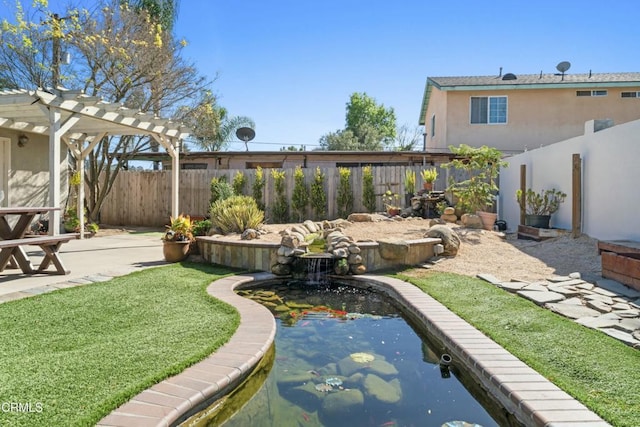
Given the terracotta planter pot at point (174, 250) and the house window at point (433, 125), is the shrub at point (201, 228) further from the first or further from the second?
the house window at point (433, 125)

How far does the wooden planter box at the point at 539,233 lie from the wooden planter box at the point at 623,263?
7.73 ft

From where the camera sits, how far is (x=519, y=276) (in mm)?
5926

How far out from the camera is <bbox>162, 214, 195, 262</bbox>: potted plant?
7145 mm

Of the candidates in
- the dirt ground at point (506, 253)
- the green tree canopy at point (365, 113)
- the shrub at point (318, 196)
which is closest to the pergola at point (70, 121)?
the dirt ground at point (506, 253)

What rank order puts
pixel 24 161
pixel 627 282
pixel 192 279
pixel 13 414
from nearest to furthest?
pixel 13 414, pixel 627 282, pixel 192 279, pixel 24 161

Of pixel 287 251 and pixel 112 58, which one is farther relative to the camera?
pixel 112 58

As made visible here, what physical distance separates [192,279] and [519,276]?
14.9ft

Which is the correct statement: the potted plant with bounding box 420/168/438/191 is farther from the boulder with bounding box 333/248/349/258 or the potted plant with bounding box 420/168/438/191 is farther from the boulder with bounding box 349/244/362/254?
the boulder with bounding box 333/248/349/258

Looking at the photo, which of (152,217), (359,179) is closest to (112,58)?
(152,217)

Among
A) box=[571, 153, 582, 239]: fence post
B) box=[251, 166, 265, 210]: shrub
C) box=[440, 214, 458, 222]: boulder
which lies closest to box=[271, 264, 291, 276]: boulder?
box=[440, 214, 458, 222]: boulder

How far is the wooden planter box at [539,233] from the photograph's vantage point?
27.1 ft

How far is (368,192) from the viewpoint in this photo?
12727mm

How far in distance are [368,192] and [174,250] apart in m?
6.92

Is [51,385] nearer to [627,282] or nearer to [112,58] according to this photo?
[627,282]
